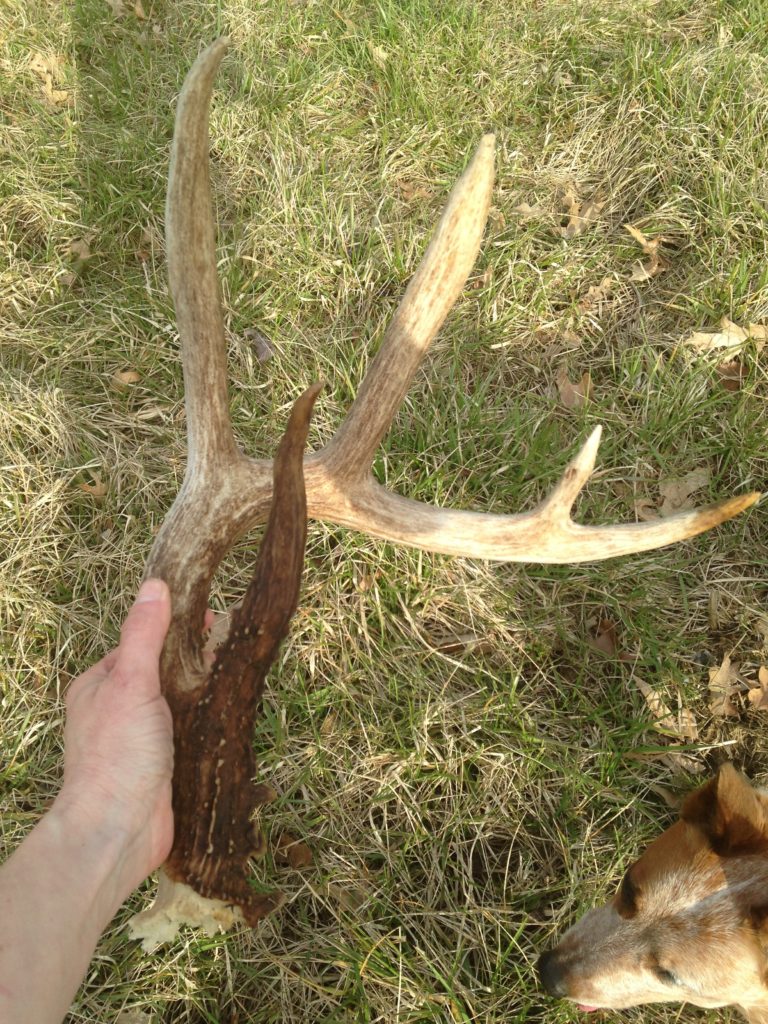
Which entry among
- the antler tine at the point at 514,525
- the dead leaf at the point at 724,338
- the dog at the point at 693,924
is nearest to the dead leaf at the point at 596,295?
the dead leaf at the point at 724,338

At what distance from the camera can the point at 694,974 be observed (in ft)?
7.49

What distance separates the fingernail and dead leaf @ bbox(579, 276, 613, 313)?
9.58 ft

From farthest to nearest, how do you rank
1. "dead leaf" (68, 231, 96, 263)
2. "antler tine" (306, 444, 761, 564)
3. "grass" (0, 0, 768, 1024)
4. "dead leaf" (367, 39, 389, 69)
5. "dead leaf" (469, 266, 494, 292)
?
"dead leaf" (367, 39, 389, 69), "dead leaf" (68, 231, 96, 263), "dead leaf" (469, 266, 494, 292), "grass" (0, 0, 768, 1024), "antler tine" (306, 444, 761, 564)

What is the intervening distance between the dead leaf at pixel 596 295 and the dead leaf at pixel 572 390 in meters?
0.45

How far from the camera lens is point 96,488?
3477 millimetres

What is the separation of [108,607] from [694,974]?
2717 mm

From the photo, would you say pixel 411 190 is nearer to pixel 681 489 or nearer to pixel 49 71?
pixel 681 489

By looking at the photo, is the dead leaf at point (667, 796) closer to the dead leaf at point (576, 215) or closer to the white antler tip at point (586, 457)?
the white antler tip at point (586, 457)

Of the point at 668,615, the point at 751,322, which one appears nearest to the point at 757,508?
the point at 668,615

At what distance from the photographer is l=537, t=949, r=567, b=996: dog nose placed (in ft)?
8.30

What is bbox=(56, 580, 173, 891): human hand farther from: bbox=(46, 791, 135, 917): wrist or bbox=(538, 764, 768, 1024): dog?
bbox=(538, 764, 768, 1024): dog

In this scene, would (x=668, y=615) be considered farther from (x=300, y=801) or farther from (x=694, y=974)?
(x=300, y=801)

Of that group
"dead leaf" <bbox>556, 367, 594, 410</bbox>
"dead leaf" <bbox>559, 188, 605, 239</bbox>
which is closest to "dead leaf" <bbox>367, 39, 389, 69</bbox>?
"dead leaf" <bbox>559, 188, 605, 239</bbox>

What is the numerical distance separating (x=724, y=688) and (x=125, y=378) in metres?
3.38
